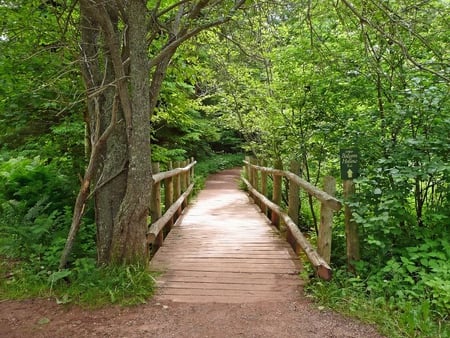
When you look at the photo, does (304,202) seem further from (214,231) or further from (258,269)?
(258,269)

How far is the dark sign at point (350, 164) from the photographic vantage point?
159 inches

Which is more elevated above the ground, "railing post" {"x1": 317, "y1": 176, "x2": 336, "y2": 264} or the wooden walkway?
"railing post" {"x1": 317, "y1": 176, "x2": 336, "y2": 264}

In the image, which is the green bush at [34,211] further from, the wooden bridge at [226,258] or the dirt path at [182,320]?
the wooden bridge at [226,258]

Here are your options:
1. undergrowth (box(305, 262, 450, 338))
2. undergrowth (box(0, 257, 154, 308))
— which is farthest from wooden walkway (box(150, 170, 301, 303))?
undergrowth (box(305, 262, 450, 338))

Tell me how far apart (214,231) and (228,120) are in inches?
269

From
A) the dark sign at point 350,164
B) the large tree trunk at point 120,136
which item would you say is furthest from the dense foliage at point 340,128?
the large tree trunk at point 120,136

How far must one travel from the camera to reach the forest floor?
313cm

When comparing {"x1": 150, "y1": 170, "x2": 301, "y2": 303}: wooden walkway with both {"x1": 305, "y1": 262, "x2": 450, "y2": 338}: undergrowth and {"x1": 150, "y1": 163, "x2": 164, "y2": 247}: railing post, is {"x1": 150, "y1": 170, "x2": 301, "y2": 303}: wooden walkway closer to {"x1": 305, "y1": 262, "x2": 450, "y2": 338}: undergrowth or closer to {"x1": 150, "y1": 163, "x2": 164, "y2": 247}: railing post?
{"x1": 150, "y1": 163, "x2": 164, "y2": 247}: railing post

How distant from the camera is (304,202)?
374 inches

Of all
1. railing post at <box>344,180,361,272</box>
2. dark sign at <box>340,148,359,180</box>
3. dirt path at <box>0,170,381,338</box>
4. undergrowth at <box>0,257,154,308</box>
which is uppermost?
dark sign at <box>340,148,359,180</box>

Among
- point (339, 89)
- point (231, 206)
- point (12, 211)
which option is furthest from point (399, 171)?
point (231, 206)

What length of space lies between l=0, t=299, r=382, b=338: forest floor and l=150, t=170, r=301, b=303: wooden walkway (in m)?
0.24

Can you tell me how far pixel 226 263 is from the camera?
4789mm

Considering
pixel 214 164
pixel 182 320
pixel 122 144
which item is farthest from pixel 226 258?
pixel 214 164
